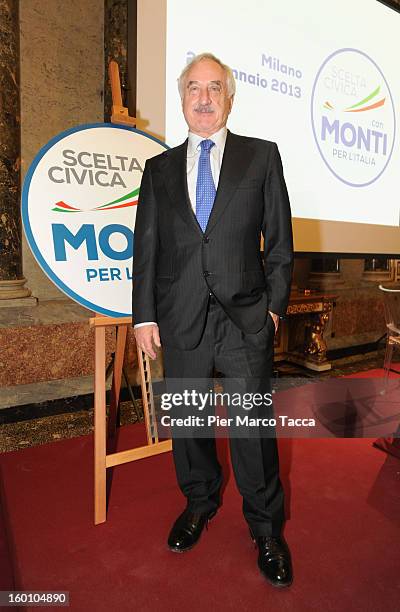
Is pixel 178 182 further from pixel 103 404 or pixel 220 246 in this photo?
pixel 103 404

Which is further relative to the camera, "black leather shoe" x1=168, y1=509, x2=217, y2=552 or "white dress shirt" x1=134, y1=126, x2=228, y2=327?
"black leather shoe" x1=168, y1=509, x2=217, y2=552

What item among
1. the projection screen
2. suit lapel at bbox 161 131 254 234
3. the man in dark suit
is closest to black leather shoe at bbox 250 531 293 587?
Answer: the man in dark suit

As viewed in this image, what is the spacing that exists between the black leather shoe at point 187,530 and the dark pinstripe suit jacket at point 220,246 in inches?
27.4

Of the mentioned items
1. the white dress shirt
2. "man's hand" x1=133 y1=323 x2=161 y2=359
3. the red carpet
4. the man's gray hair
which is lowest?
the red carpet

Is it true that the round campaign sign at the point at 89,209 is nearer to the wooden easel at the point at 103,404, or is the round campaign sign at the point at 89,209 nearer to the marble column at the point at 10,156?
the wooden easel at the point at 103,404

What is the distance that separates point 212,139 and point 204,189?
183mm

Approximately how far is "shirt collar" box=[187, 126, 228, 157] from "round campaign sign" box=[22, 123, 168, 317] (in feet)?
1.16

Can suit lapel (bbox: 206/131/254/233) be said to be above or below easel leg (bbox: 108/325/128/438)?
above

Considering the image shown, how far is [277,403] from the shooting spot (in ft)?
10.7

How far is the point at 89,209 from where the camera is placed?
67.9 inches

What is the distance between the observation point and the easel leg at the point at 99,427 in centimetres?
175

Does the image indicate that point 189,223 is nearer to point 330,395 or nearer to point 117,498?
point 117,498

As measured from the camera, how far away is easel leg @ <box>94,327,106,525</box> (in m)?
1.75

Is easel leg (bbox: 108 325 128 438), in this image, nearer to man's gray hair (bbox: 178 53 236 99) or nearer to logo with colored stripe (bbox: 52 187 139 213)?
logo with colored stripe (bbox: 52 187 139 213)
